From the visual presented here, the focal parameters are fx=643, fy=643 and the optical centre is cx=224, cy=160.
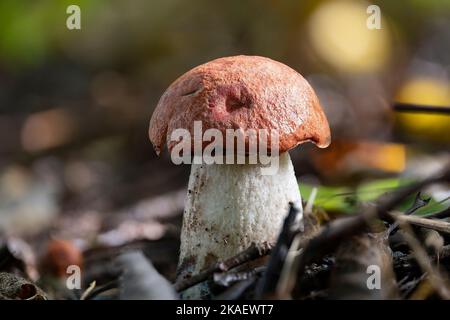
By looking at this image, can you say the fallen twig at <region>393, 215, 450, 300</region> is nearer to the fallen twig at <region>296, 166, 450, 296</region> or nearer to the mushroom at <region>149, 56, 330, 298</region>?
the fallen twig at <region>296, 166, 450, 296</region>

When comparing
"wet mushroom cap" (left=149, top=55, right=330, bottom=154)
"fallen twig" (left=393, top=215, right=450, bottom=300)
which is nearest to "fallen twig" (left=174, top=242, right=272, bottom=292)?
"wet mushroom cap" (left=149, top=55, right=330, bottom=154)

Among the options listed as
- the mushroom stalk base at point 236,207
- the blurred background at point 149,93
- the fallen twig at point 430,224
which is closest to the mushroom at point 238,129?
the mushroom stalk base at point 236,207

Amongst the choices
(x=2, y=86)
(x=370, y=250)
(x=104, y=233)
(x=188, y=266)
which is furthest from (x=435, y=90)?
(x=2, y=86)

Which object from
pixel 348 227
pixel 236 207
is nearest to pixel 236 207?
pixel 236 207

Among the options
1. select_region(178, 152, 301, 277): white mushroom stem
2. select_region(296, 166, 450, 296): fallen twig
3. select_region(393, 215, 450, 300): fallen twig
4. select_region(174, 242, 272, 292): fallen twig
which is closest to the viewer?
select_region(296, 166, 450, 296): fallen twig

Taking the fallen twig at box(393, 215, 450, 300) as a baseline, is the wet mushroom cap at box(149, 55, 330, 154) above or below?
above

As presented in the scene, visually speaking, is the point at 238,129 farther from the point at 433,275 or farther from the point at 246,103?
the point at 433,275

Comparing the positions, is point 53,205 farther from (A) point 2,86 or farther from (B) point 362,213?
(B) point 362,213
